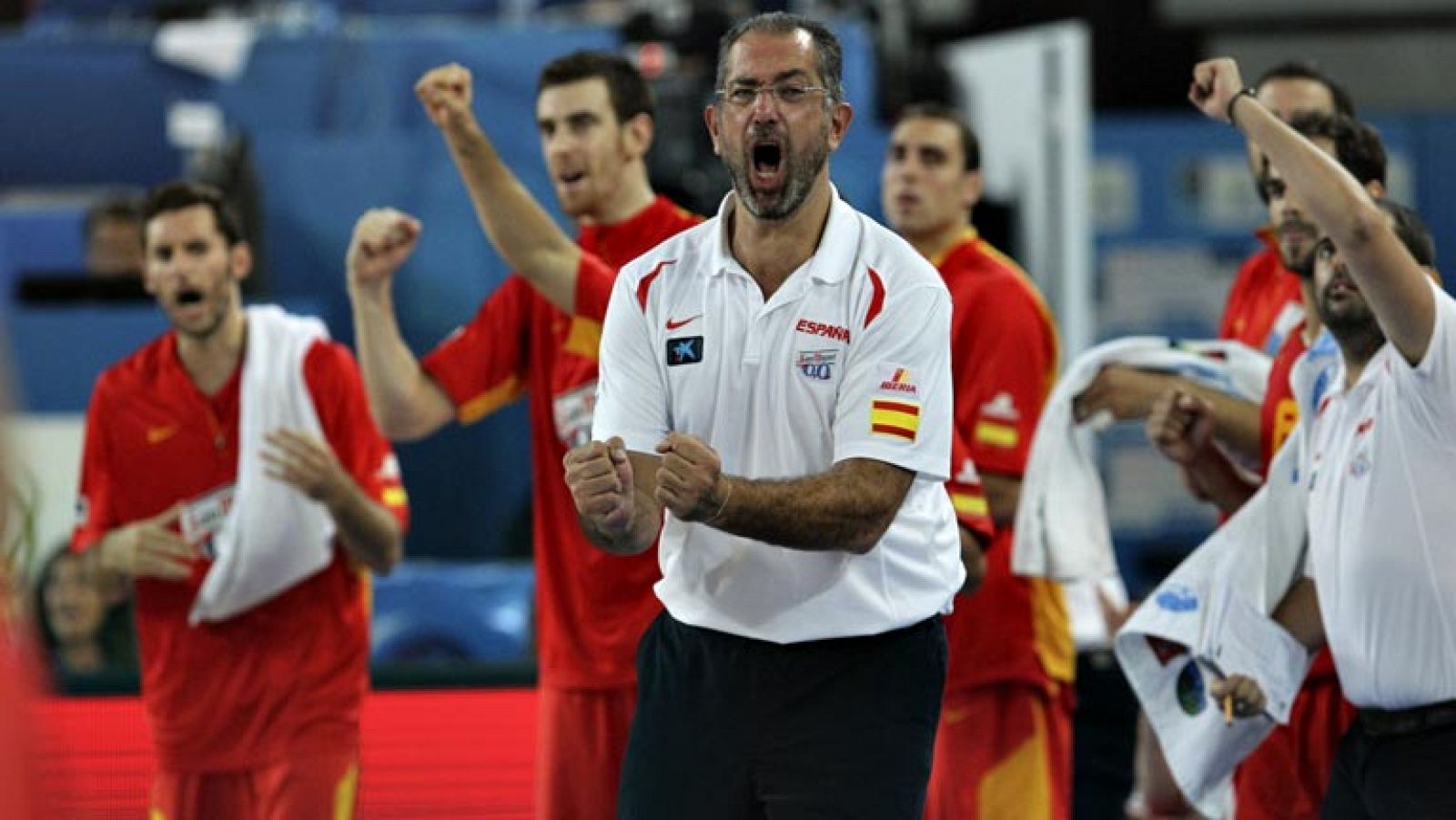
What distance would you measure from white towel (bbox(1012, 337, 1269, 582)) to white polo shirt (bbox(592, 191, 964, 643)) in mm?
1671

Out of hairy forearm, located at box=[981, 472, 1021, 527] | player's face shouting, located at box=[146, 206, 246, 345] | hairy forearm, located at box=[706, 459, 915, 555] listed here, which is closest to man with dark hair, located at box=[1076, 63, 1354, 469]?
hairy forearm, located at box=[981, 472, 1021, 527]

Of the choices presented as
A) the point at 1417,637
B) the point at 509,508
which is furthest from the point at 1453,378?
the point at 509,508

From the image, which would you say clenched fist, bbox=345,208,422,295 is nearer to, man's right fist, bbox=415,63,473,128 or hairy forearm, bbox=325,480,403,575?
man's right fist, bbox=415,63,473,128

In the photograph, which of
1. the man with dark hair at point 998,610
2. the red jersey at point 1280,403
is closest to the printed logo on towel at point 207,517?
the man with dark hair at point 998,610

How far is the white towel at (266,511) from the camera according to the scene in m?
5.47

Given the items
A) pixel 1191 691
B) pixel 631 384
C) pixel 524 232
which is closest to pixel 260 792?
pixel 524 232

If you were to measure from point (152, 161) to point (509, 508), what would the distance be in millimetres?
3225

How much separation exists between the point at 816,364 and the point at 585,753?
1.70 meters

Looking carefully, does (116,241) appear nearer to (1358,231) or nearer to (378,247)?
(378,247)

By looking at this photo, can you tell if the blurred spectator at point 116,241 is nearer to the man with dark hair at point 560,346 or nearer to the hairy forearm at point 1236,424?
the man with dark hair at point 560,346

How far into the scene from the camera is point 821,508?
3.55m

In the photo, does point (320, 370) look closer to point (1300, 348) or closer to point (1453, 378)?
point (1300, 348)

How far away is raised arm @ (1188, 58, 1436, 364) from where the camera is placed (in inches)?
165

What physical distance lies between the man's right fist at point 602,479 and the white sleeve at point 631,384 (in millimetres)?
283
